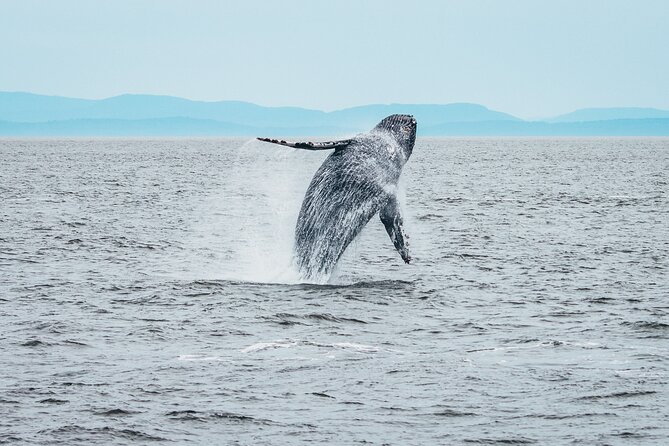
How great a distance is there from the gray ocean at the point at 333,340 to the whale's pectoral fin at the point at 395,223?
1.18m

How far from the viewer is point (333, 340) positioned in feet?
59.7

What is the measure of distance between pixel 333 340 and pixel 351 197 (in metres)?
3.71

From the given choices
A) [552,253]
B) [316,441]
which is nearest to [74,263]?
[552,253]

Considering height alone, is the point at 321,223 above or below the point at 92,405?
above

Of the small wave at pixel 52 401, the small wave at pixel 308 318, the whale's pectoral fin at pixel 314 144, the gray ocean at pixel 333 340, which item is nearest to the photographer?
the gray ocean at pixel 333 340

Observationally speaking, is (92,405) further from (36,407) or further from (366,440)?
(366,440)

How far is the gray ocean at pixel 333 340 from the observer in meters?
13.7

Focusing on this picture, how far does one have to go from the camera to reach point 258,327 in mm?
19125

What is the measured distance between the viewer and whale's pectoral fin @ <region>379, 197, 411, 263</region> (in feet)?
69.4

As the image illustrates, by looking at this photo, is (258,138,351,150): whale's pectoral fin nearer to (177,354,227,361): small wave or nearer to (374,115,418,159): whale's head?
(374,115,418,159): whale's head

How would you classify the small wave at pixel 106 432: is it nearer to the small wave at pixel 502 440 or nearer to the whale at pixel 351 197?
the small wave at pixel 502 440

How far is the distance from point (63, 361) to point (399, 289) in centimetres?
915

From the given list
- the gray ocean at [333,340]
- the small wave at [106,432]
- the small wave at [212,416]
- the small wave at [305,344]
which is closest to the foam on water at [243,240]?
the gray ocean at [333,340]

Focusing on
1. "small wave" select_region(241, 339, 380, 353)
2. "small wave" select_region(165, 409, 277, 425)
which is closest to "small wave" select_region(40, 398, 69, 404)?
"small wave" select_region(165, 409, 277, 425)
